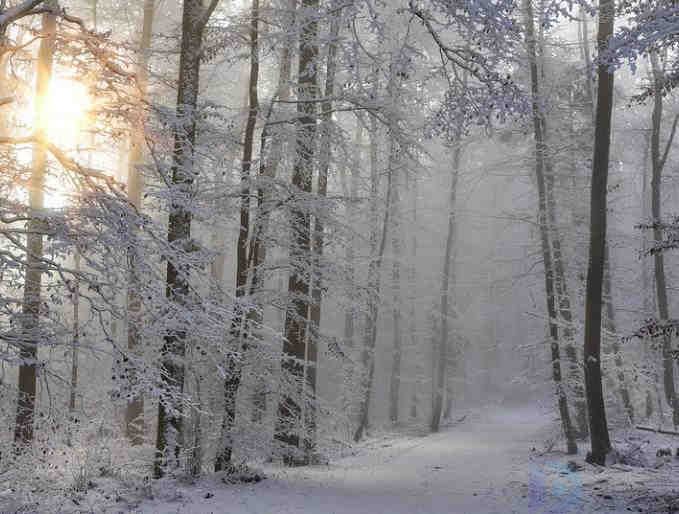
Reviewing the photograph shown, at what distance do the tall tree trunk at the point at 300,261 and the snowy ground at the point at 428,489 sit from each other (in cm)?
113

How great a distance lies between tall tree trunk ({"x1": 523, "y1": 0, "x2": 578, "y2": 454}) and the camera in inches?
584

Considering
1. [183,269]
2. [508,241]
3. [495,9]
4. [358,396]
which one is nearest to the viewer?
[495,9]

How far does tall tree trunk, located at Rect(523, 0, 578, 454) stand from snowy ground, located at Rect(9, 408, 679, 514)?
3.35 feet

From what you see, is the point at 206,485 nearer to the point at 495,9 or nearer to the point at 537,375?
the point at 495,9

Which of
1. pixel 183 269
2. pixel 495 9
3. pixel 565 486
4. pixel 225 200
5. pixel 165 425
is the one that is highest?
pixel 495 9

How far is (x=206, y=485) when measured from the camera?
8.86 meters

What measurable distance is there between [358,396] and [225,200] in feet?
29.4

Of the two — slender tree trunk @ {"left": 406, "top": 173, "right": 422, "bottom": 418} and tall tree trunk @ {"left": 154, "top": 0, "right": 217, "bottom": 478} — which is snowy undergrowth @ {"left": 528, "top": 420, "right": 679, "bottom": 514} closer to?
tall tree trunk @ {"left": 154, "top": 0, "right": 217, "bottom": 478}

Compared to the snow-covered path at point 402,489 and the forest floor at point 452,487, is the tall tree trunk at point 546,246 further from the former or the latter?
the snow-covered path at point 402,489

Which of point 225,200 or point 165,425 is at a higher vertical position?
point 225,200

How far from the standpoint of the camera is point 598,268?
12.3 meters

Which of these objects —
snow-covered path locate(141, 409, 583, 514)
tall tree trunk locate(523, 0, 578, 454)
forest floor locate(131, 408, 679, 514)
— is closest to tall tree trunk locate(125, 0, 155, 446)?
snow-covered path locate(141, 409, 583, 514)

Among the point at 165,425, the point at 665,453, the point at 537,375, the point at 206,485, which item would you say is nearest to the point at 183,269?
the point at 165,425

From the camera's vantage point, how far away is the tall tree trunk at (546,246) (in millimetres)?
14828
